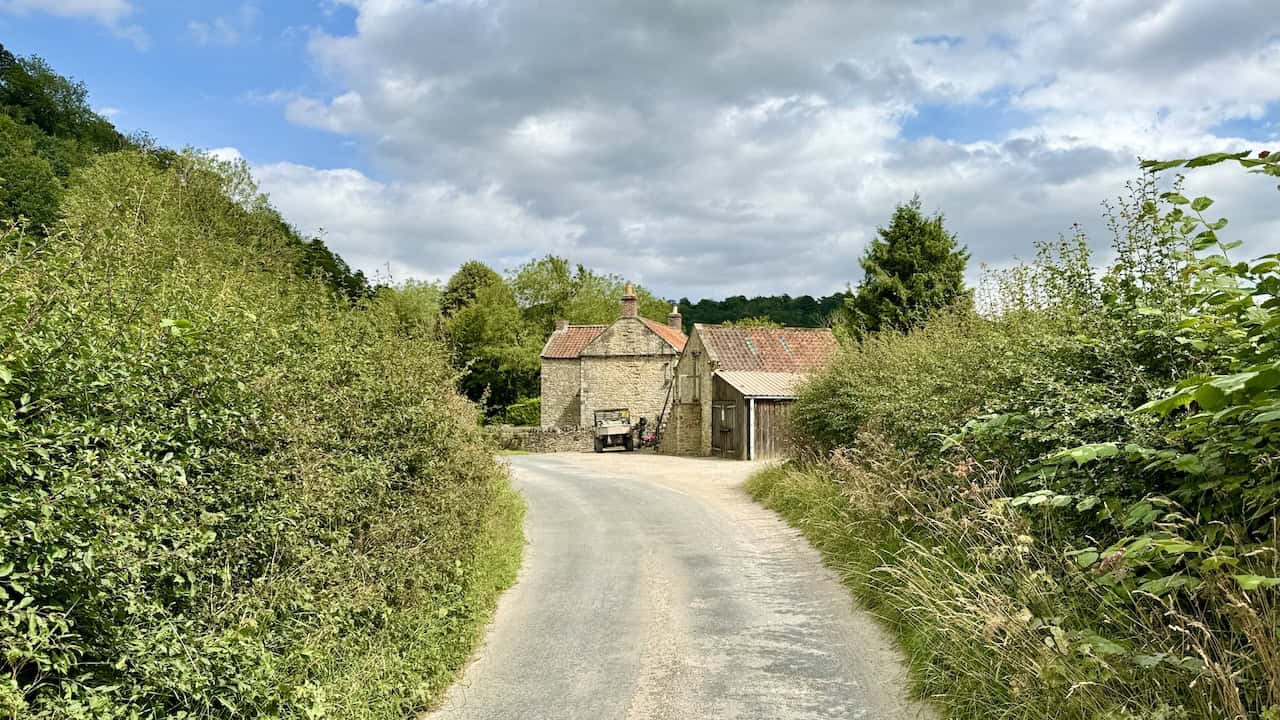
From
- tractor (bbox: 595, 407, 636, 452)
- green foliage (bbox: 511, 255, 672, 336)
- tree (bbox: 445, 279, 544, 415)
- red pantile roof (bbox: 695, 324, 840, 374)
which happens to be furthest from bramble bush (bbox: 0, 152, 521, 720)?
green foliage (bbox: 511, 255, 672, 336)

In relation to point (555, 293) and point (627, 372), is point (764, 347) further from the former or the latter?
point (555, 293)

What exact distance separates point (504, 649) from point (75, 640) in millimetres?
4396

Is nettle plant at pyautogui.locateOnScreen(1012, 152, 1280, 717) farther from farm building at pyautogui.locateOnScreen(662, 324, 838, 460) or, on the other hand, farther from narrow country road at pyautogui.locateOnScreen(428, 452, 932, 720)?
farm building at pyautogui.locateOnScreen(662, 324, 838, 460)

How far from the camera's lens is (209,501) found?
469 cm

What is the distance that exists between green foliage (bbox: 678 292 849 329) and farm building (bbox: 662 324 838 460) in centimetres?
3274

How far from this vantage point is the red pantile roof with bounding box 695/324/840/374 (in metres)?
34.7

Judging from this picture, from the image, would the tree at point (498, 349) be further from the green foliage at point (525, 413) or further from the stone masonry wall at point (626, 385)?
the stone masonry wall at point (626, 385)

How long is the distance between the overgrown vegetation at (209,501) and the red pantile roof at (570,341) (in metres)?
36.0

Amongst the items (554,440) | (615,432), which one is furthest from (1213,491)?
(554,440)

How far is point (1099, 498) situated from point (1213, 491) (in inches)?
28.1

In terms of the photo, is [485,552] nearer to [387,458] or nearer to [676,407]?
[387,458]

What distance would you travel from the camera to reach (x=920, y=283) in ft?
93.7

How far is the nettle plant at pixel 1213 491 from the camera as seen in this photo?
3484 millimetres

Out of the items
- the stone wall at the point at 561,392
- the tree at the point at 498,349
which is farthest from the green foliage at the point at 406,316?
the tree at the point at 498,349
